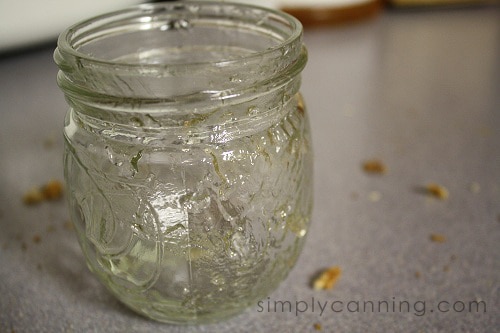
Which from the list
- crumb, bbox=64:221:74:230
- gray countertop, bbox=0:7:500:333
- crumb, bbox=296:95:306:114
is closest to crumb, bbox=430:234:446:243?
gray countertop, bbox=0:7:500:333

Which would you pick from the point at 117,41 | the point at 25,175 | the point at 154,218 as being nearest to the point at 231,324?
the point at 154,218

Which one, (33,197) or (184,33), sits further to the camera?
(33,197)

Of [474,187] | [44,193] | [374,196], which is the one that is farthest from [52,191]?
[474,187]

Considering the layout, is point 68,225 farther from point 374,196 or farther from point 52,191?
point 374,196

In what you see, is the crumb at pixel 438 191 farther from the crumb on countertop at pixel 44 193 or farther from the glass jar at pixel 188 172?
the crumb on countertop at pixel 44 193

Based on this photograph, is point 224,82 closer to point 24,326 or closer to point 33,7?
point 24,326

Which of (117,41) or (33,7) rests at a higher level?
(117,41)
